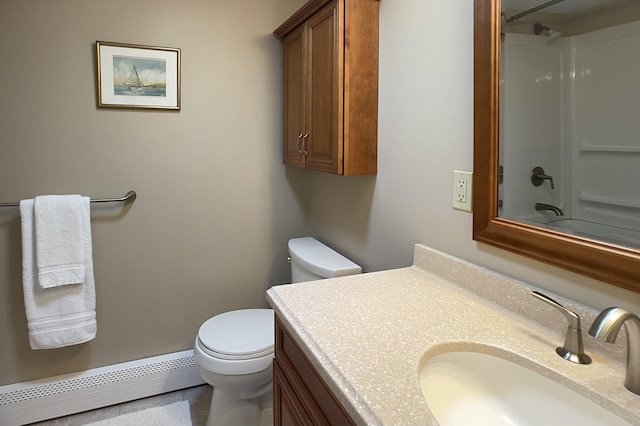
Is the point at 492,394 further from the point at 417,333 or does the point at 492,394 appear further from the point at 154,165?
the point at 154,165

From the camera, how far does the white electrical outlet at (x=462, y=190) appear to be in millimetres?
1222

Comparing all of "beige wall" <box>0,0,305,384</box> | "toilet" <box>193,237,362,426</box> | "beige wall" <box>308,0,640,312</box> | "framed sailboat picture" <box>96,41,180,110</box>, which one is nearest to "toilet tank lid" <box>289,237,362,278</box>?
"toilet" <box>193,237,362,426</box>

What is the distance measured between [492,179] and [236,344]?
3.91 ft

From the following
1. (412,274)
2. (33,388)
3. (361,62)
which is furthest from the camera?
(33,388)

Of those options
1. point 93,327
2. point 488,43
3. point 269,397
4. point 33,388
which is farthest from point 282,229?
point 488,43

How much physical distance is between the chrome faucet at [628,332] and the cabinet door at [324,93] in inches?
41.6

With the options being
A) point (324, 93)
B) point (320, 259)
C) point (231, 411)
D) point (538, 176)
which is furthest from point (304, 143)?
point (231, 411)

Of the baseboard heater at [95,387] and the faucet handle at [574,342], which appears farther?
the baseboard heater at [95,387]

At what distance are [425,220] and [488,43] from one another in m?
0.58

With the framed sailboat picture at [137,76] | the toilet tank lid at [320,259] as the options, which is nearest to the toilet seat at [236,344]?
the toilet tank lid at [320,259]

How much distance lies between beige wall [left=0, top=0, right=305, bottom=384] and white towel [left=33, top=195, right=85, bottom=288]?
4.5 inches

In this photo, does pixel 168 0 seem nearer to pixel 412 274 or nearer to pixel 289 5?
pixel 289 5

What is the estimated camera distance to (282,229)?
2.39 metres

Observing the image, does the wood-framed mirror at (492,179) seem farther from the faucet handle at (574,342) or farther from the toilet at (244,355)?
the toilet at (244,355)
